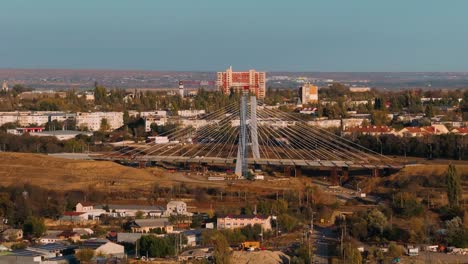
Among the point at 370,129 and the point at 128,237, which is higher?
the point at 128,237

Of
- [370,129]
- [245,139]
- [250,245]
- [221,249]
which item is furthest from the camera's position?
[370,129]

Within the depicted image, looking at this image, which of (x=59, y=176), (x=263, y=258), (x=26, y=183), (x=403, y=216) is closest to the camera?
(x=263, y=258)

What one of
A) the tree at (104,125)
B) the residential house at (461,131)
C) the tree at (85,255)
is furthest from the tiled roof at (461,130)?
the tree at (85,255)

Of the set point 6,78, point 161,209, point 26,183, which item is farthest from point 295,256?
point 6,78

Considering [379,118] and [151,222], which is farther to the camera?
[379,118]

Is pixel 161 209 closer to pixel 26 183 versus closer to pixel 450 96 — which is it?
pixel 26 183

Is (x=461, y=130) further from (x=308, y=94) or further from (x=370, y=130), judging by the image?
(x=308, y=94)

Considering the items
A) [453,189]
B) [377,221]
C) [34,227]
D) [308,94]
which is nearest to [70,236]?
[34,227]

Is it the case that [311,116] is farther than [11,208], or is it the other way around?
[311,116]
